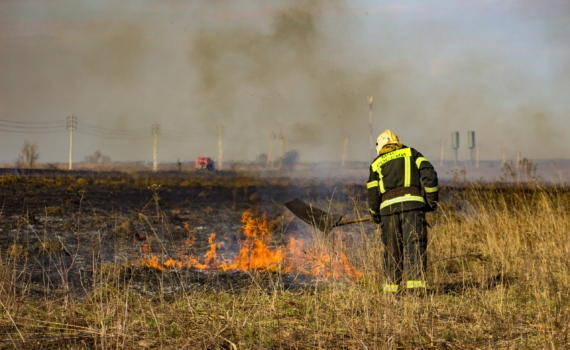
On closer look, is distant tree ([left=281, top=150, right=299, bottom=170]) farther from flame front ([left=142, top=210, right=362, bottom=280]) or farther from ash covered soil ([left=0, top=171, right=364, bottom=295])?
flame front ([left=142, top=210, right=362, bottom=280])

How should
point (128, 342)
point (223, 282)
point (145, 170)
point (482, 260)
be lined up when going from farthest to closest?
1. point (145, 170)
2. point (482, 260)
3. point (223, 282)
4. point (128, 342)

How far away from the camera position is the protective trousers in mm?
6605

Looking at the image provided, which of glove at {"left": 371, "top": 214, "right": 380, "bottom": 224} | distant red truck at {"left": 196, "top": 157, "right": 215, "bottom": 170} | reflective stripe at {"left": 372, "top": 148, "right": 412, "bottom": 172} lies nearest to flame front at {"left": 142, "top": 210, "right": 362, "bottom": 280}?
glove at {"left": 371, "top": 214, "right": 380, "bottom": 224}

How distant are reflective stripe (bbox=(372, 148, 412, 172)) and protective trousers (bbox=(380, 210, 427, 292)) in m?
0.60

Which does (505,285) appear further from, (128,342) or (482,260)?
(128,342)

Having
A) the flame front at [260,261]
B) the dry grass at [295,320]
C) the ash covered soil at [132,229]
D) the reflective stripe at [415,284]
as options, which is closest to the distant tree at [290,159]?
the ash covered soil at [132,229]

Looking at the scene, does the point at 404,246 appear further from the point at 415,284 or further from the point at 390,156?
the point at 390,156

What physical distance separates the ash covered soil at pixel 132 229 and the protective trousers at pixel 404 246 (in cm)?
64

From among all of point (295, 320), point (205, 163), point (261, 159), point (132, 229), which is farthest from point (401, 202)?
point (205, 163)

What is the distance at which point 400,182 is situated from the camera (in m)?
6.92

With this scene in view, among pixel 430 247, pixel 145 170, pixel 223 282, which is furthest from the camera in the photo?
pixel 145 170

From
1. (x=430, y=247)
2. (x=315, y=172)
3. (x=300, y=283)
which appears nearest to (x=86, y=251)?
(x=300, y=283)

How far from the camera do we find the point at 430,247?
31.5 feet

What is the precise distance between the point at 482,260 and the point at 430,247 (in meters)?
0.98
